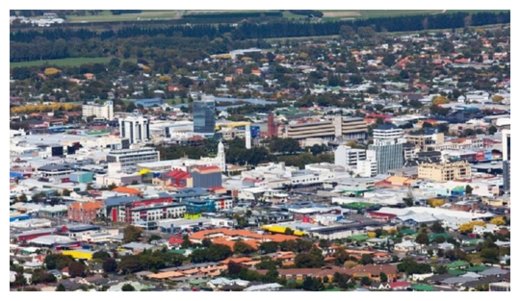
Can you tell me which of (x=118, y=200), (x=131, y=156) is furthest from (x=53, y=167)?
(x=118, y=200)

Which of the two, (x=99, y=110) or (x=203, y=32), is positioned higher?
(x=203, y=32)

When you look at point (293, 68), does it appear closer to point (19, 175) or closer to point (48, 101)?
point (48, 101)

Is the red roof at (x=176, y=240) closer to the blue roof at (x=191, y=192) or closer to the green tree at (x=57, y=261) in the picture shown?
the green tree at (x=57, y=261)

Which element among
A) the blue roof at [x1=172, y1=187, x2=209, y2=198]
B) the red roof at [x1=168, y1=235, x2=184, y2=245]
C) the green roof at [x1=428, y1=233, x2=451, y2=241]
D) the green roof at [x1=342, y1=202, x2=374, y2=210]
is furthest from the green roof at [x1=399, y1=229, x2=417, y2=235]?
the blue roof at [x1=172, y1=187, x2=209, y2=198]

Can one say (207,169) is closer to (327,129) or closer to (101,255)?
(327,129)

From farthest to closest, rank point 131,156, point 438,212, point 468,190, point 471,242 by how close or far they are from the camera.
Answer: point 131,156
point 468,190
point 438,212
point 471,242
